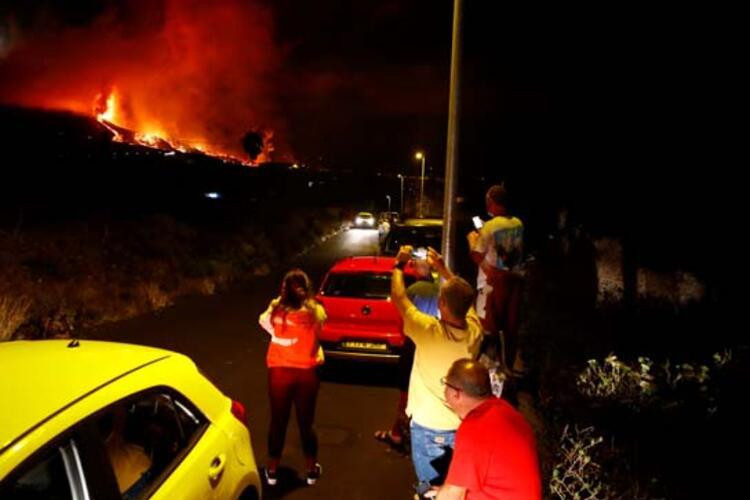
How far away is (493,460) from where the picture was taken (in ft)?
8.21

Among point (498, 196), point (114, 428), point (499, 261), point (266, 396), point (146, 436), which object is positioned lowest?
point (266, 396)

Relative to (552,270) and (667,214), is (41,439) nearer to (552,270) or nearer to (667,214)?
(667,214)

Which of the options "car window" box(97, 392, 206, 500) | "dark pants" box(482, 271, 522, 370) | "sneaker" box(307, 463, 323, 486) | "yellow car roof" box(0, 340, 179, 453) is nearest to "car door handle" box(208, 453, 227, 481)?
"car window" box(97, 392, 206, 500)

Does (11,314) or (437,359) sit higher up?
(437,359)

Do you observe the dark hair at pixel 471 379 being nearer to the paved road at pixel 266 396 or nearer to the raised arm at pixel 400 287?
the raised arm at pixel 400 287

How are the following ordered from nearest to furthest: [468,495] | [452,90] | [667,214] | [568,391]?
[468,495] < [568,391] < [452,90] < [667,214]

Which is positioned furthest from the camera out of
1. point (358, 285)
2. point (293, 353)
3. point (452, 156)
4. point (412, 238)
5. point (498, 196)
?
point (412, 238)

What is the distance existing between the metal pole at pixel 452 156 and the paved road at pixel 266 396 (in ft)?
7.07

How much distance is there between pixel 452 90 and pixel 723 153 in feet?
25.5

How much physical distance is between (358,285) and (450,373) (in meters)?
6.31

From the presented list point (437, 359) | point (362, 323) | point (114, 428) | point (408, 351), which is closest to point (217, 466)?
point (114, 428)

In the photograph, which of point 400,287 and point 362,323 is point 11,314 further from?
Answer: point 400,287

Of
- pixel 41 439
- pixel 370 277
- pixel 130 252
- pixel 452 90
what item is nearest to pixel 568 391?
pixel 370 277

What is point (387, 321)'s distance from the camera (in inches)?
339
